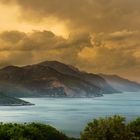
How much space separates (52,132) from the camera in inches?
3821

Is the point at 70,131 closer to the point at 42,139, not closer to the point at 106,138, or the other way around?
the point at 42,139

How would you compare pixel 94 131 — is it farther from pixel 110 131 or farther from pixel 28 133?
pixel 28 133

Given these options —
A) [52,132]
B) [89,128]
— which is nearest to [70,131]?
[52,132]

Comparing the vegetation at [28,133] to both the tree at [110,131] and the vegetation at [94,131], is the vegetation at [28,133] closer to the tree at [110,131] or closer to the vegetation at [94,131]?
the vegetation at [94,131]

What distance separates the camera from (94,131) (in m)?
74.1

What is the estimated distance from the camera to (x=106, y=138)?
72.6 m

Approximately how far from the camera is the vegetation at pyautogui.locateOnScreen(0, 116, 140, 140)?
72.6 metres

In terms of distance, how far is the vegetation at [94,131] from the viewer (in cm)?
7256

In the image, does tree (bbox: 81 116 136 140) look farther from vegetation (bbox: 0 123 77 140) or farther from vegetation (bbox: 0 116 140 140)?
vegetation (bbox: 0 123 77 140)

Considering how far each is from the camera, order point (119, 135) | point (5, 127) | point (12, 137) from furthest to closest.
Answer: point (5, 127)
point (12, 137)
point (119, 135)

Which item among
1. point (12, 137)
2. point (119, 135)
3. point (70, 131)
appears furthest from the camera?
point (70, 131)

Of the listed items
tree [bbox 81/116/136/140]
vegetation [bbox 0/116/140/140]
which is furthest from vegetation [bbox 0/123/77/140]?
tree [bbox 81/116/136/140]

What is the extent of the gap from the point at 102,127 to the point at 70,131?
126m

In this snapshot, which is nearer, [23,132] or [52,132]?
[23,132]
